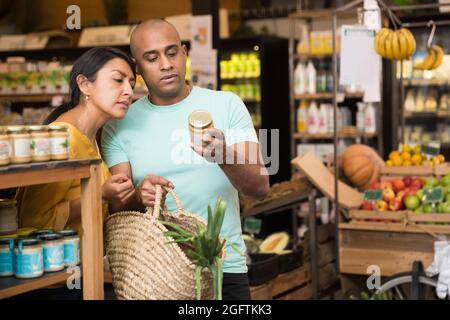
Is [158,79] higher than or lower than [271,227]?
higher

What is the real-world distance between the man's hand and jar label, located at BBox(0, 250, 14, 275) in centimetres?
42

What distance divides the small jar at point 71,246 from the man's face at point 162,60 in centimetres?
53

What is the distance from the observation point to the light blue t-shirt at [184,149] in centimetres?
268

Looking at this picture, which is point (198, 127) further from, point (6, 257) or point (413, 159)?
point (413, 159)

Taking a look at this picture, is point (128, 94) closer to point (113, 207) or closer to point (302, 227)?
A: point (113, 207)

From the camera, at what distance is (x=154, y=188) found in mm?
2488

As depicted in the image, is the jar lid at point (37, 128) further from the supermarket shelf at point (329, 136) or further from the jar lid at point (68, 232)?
the supermarket shelf at point (329, 136)

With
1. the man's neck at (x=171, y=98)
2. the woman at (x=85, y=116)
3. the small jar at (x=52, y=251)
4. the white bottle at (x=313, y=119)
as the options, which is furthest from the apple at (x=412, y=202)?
the white bottle at (x=313, y=119)

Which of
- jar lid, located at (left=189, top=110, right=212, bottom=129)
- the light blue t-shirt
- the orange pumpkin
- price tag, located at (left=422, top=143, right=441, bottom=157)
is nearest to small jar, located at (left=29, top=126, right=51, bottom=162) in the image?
the light blue t-shirt

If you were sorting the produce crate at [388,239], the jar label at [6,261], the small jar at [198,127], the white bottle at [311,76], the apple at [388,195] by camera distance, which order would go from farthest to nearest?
1. the white bottle at [311,76]
2. the apple at [388,195]
3. the produce crate at [388,239]
4. the jar label at [6,261]
5. the small jar at [198,127]

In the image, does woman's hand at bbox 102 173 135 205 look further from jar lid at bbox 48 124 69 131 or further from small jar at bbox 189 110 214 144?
small jar at bbox 189 110 214 144

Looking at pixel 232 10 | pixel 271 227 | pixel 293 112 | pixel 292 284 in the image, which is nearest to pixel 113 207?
pixel 292 284

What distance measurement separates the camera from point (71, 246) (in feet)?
8.45

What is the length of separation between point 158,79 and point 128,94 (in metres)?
0.11
